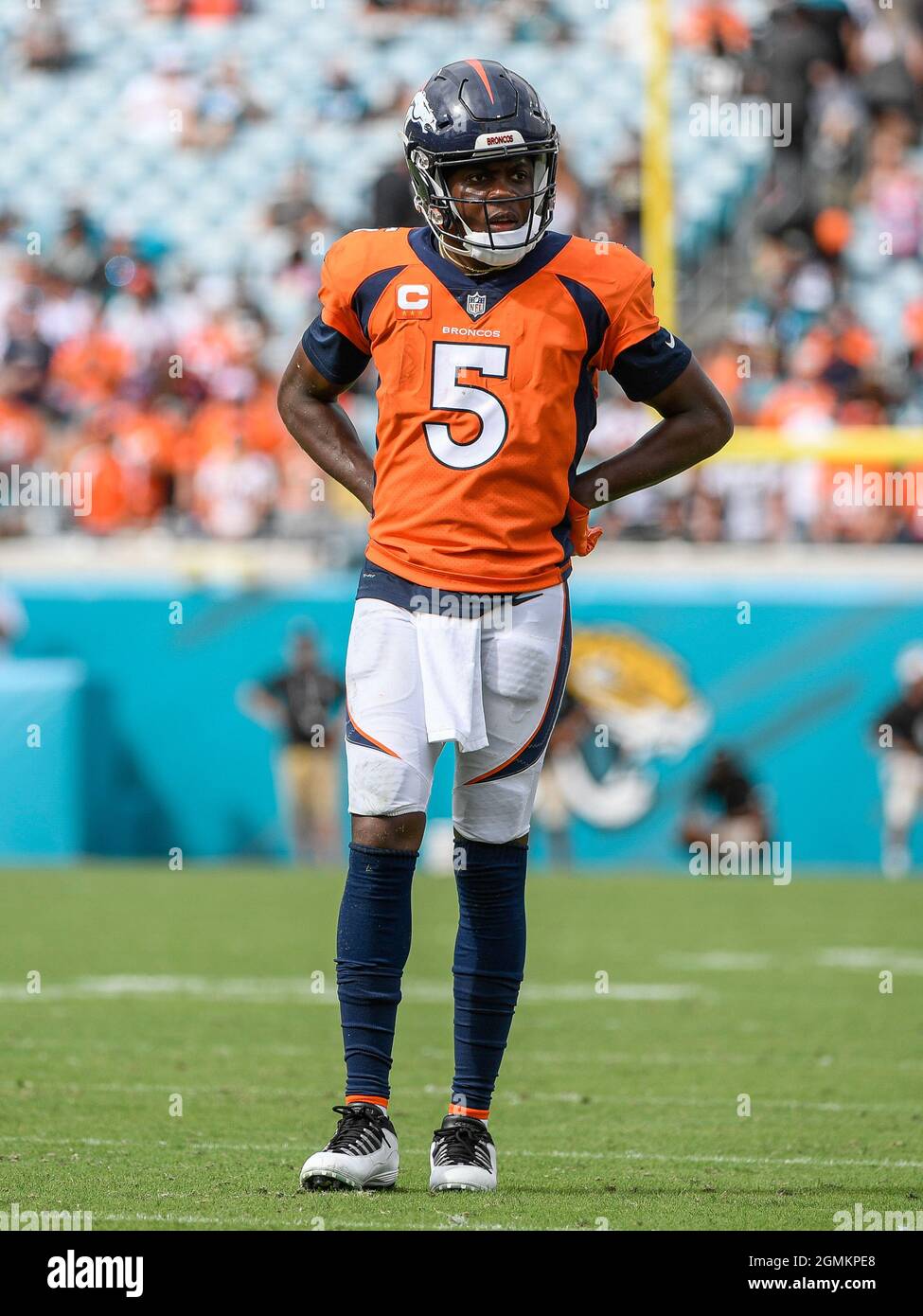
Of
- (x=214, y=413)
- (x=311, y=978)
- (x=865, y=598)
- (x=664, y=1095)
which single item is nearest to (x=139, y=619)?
(x=214, y=413)

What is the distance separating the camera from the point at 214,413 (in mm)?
13984

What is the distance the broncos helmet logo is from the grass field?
1.96 m

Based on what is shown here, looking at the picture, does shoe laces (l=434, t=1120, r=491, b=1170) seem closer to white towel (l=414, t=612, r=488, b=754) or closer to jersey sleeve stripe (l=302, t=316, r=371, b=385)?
white towel (l=414, t=612, r=488, b=754)

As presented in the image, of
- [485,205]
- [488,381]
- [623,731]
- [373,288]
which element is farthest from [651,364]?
[623,731]

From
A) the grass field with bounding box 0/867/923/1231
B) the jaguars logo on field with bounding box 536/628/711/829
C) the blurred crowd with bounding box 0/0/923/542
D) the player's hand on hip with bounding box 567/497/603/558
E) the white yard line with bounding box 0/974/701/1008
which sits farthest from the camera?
the blurred crowd with bounding box 0/0/923/542

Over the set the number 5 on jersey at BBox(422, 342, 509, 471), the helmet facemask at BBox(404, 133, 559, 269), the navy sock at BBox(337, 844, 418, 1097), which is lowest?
the navy sock at BBox(337, 844, 418, 1097)

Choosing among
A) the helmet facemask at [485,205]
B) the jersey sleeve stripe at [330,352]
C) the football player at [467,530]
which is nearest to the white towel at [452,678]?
the football player at [467,530]

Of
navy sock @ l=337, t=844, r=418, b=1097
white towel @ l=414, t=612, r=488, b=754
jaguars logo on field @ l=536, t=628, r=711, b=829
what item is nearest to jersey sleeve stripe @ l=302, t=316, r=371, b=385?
white towel @ l=414, t=612, r=488, b=754

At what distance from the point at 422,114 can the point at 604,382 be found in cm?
955

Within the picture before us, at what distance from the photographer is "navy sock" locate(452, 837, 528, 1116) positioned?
4.14 meters

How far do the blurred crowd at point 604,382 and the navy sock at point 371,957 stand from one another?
8367 millimetres

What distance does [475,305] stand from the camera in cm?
406

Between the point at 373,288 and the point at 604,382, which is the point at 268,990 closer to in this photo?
the point at 373,288
